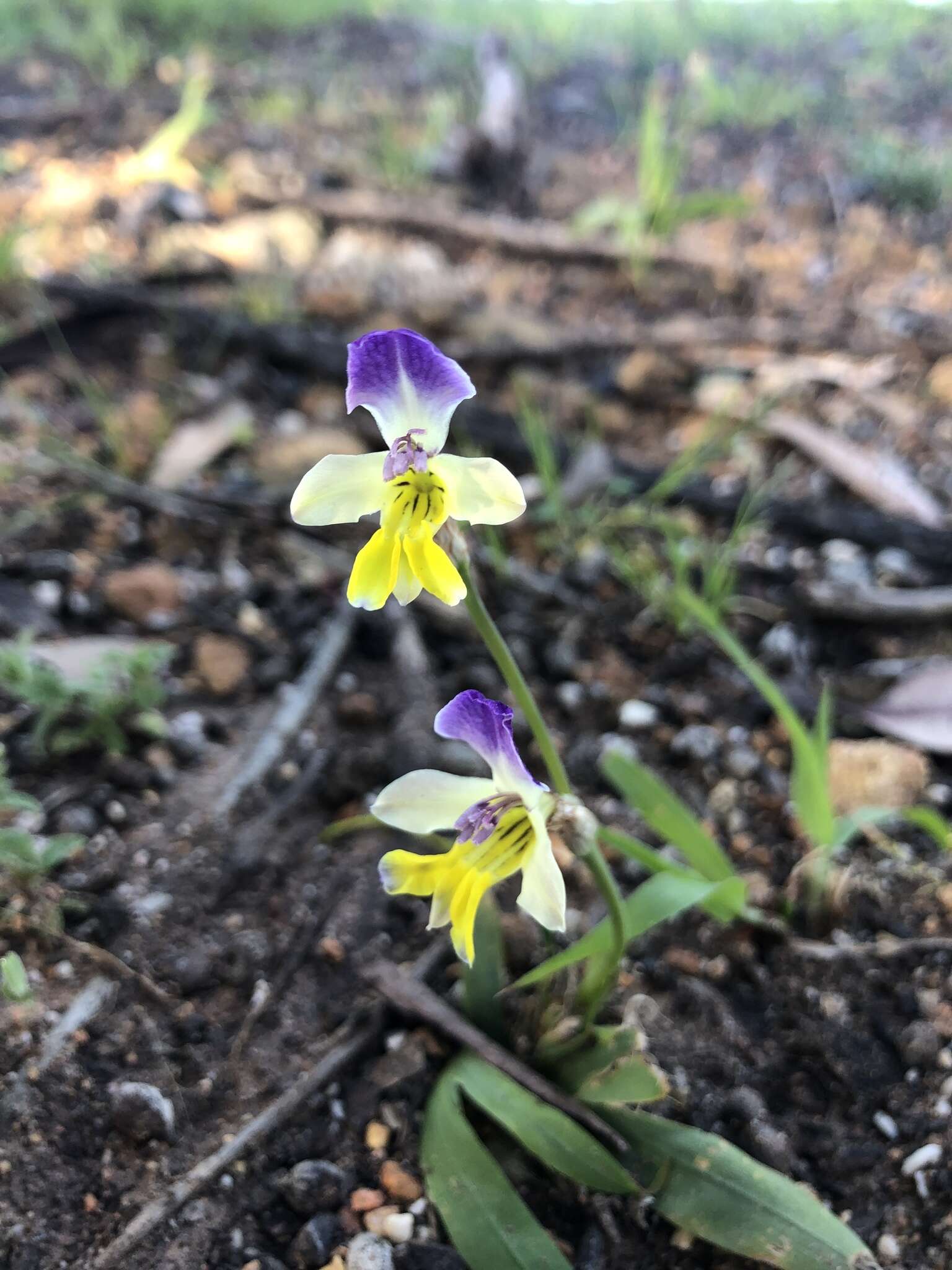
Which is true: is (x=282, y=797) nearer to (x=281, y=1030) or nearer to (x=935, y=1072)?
(x=281, y=1030)

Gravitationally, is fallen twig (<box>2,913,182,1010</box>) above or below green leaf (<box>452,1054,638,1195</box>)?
above

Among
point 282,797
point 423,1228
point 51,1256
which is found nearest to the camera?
point 51,1256

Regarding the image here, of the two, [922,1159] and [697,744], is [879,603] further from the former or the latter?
[922,1159]

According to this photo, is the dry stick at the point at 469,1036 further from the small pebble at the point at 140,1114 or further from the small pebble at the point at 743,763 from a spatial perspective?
the small pebble at the point at 743,763

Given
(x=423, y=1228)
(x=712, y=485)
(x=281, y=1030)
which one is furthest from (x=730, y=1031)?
(x=712, y=485)

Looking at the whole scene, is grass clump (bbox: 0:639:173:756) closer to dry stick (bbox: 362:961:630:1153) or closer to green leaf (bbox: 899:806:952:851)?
dry stick (bbox: 362:961:630:1153)

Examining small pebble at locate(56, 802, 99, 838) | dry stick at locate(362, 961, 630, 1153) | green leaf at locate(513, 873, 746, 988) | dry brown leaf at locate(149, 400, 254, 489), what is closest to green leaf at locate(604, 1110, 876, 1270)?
dry stick at locate(362, 961, 630, 1153)

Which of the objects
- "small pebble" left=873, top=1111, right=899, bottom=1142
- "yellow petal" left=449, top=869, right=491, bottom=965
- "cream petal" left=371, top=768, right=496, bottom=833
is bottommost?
"small pebble" left=873, top=1111, right=899, bottom=1142
